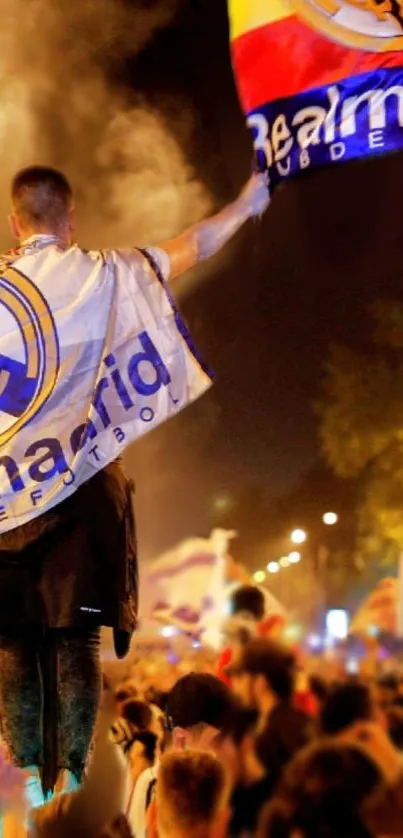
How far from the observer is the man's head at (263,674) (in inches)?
82.0

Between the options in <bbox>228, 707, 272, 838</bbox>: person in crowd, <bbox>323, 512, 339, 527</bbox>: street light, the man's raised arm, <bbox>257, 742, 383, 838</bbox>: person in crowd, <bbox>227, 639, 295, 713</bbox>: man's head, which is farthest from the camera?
the man's raised arm

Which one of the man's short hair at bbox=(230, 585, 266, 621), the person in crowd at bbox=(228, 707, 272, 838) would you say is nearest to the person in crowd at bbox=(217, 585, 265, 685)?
the man's short hair at bbox=(230, 585, 266, 621)

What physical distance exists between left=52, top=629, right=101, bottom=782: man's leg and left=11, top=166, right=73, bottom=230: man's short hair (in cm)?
105

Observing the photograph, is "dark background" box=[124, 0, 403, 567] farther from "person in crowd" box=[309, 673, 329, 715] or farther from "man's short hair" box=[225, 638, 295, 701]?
"person in crowd" box=[309, 673, 329, 715]

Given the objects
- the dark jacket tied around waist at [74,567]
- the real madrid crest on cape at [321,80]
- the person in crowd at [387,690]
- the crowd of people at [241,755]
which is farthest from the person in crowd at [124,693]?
the real madrid crest on cape at [321,80]

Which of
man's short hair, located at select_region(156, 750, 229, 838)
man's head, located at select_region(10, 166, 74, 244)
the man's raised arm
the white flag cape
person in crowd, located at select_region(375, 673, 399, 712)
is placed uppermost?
man's head, located at select_region(10, 166, 74, 244)

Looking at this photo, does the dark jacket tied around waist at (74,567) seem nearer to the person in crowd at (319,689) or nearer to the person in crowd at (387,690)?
the person in crowd at (319,689)

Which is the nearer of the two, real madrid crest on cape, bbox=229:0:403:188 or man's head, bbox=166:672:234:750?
man's head, bbox=166:672:234:750

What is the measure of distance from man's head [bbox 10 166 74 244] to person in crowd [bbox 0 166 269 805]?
72 mm

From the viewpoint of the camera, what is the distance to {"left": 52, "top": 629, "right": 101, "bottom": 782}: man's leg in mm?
2207

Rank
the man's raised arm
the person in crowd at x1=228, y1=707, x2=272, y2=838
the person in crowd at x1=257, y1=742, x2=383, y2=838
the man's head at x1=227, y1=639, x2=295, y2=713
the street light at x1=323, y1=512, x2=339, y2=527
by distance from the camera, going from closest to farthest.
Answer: the person in crowd at x1=257, y1=742, x2=383, y2=838, the person in crowd at x1=228, y1=707, x2=272, y2=838, the man's head at x1=227, y1=639, x2=295, y2=713, the street light at x1=323, y1=512, x2=339, y2=527, the man's raised arm

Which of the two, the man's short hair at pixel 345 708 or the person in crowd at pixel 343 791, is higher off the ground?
the man's short hair at pixel 345 708

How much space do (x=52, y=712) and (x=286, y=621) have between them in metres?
0.61

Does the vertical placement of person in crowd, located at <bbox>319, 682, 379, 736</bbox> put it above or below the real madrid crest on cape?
below
